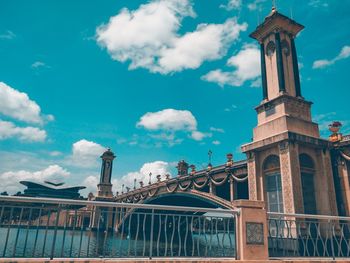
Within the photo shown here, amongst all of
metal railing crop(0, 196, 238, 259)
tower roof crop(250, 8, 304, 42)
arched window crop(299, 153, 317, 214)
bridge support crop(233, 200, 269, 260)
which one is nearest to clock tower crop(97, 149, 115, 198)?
tower roof crop(250, 8, 304, 42)

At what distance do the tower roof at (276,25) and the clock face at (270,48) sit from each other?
0.92 m

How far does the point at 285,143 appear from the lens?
17.5 meters

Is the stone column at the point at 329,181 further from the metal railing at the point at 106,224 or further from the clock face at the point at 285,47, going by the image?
the metal railing at the point at 106,224

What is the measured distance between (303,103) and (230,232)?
15596 millimetres

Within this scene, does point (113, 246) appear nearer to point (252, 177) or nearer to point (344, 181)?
point (252, 177)

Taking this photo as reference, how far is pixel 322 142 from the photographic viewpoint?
18.3m

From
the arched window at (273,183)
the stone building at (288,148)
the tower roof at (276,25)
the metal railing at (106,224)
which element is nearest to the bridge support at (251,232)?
the metal railing at (106,224)

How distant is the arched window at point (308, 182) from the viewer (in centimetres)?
1742

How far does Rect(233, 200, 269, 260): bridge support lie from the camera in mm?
6613

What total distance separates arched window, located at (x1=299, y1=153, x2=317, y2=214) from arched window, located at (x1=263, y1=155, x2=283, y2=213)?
1.37 m

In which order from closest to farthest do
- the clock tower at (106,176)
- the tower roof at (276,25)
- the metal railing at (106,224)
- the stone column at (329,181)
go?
the metal railing at (106,224), the stone column at (329,181), the tower roof at (276,25), the clock tower at (106,176)

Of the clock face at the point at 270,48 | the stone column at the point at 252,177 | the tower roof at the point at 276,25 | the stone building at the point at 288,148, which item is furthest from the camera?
the clock face at the point at 270,48

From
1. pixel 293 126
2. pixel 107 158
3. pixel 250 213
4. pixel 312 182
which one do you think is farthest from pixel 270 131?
pixel 107 158

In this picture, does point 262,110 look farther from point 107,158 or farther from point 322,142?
point 107,158
